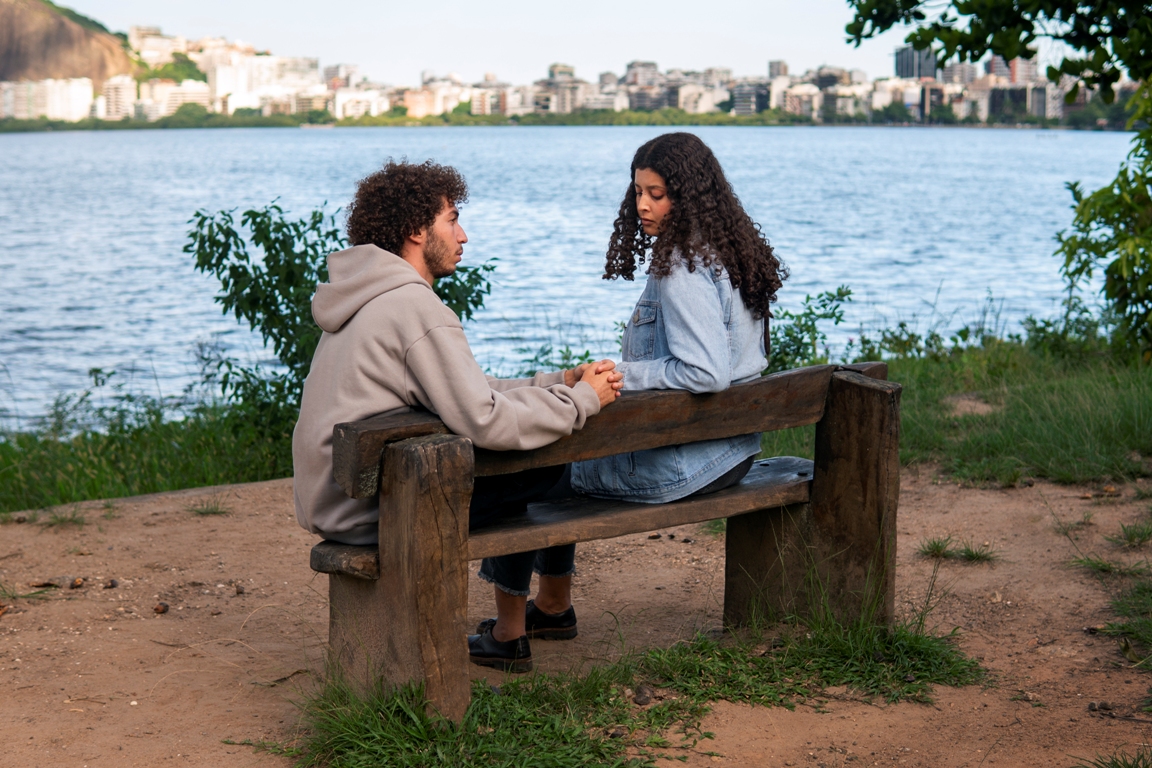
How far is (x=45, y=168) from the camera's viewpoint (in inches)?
2584

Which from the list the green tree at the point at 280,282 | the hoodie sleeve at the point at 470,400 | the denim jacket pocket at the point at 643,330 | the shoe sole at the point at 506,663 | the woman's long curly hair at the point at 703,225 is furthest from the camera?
the green tree at the point at 280,282

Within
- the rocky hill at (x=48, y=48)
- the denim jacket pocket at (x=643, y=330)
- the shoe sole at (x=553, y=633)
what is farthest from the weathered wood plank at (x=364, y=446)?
the rocky hill at (x=48, y=48)

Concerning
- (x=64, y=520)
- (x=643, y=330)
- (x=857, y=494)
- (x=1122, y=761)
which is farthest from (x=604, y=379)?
(x=64, y=520)

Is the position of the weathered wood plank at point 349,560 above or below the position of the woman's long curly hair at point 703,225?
below

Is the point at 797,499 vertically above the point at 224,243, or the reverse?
the point at 224,243

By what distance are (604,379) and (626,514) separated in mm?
413

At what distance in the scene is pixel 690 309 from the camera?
3.27 m

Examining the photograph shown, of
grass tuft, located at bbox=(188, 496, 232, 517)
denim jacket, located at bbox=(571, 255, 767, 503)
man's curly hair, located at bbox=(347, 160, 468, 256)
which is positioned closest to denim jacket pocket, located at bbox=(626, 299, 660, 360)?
denim jacket, located at bbox=(571, 255, 767, 503)

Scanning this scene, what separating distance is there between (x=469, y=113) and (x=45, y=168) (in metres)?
66.1

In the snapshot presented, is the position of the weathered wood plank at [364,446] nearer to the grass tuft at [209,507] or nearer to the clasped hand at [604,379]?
the clasped hand at [604,379]

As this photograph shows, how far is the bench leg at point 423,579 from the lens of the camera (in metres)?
2.84

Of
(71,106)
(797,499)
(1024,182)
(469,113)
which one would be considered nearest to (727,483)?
(797,499)

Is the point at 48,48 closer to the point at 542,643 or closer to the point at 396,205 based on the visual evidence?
the point at 542,643

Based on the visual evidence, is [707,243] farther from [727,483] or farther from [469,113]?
[469,113]
